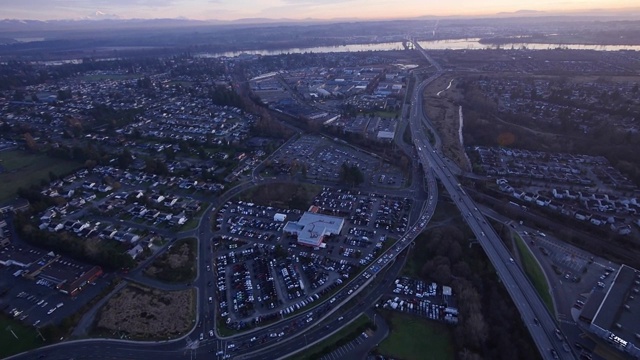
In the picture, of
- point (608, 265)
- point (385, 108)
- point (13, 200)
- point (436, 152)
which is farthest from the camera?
point (385, 108)

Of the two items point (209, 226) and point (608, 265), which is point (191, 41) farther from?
point (608, 265)

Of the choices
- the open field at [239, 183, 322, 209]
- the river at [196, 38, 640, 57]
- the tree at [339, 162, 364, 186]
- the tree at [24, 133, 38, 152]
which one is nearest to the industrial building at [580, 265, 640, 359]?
the tree at [339, 162, 364, 186]

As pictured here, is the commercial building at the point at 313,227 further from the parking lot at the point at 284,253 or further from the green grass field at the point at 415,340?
the green grass field at the point at 415,340

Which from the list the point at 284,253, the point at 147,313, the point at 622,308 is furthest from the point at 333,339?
the point at 622,308

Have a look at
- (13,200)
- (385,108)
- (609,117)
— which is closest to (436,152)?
(385,108)

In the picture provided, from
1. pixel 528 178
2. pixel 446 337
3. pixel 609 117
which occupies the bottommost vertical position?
pixel 446 337

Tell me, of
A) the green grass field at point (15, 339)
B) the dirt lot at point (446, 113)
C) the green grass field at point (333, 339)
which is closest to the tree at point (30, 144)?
the green grass field at point (15, 339)
